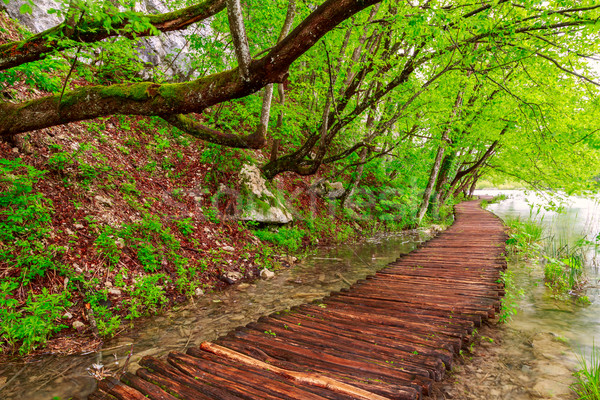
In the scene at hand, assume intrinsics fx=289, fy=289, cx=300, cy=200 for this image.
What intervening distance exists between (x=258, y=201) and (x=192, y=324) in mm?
4913

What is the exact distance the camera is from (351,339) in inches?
151

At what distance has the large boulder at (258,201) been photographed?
9234mm

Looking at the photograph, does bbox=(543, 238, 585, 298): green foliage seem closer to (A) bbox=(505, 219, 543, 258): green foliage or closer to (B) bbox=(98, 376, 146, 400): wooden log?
(A) bbox=(505, 219, 543, 258): green foliage

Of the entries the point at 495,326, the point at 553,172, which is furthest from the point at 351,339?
the point at 553,172

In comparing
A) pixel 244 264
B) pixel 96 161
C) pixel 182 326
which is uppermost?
pixel 96 161

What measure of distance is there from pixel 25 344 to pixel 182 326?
200 centimetres

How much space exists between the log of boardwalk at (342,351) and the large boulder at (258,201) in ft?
13.9

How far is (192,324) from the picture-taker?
5.10 metres

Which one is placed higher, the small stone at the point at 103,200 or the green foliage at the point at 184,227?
the small stone at the point at 103,200

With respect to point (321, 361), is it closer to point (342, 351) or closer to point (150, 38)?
point (342, 351)

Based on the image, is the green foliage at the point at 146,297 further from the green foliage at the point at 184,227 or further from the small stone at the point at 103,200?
the small stone at the point at 103,200

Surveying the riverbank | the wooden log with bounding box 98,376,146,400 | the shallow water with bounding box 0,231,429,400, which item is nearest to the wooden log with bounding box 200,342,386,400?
the wooden log with bounding box 98,376,146,400

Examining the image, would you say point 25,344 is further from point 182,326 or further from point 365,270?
point 365,270

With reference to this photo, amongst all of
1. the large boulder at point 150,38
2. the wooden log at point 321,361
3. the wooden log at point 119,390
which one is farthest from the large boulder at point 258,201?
the wooden log at point 119,390
